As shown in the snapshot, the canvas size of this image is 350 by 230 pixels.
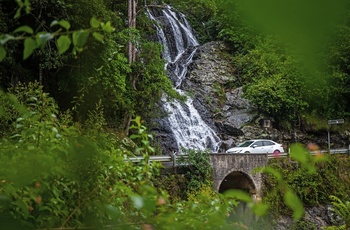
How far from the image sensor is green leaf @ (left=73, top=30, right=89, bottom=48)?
97cm

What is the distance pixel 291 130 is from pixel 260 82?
3.00 m

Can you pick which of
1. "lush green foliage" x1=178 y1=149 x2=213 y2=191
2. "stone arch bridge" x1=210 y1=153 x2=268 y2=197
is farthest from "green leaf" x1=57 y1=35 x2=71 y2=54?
"stone arch bridge" x1=210 y1=153 x2=268 y2=197

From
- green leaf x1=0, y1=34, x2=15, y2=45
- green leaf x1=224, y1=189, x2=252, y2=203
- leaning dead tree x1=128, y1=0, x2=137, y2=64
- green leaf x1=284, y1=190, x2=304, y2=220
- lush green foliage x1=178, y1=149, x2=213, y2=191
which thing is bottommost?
lush green foliage x1=178, y1=149, x2=213, y2=191

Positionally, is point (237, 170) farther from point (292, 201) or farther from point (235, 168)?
point (292, 201)

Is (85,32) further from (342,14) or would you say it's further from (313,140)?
(313,140)

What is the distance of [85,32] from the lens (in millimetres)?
998

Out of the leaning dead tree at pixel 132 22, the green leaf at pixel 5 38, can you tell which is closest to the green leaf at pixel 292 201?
the green leaf at pixel 5 38

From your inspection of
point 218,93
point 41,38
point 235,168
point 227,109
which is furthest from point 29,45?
point 218,93

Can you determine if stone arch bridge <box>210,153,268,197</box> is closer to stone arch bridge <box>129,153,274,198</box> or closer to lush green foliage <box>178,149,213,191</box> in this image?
stone arch bridge <box>129,153,274,198</box>

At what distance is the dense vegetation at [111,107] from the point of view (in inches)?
39.4

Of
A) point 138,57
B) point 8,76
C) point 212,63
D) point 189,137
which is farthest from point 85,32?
point 212,63

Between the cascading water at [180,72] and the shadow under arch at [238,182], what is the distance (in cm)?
156

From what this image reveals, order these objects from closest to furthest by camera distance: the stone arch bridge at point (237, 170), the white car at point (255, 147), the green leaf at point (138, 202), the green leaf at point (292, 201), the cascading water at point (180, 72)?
the green leaf at point (292, 201), the green leaf at point (138, 202), the stone arch bridge at point (237, 170), the white car at point (255, 147), the cascading water at point (180, 72)

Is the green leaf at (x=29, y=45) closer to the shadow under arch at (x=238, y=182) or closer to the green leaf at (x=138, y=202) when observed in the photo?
the green leaf at (x=138, y=202)
